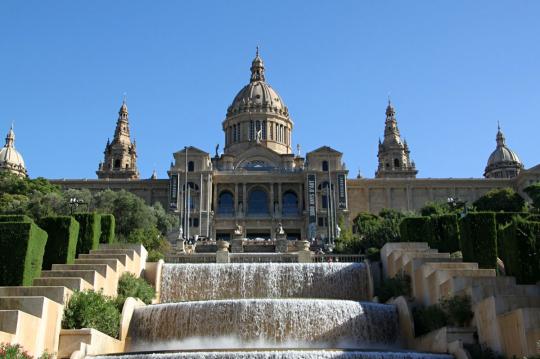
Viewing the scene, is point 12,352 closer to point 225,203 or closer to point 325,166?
point 225,203

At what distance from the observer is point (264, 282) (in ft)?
91.5

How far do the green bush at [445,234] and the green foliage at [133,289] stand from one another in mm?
12616

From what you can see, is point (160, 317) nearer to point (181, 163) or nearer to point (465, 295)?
point (465, 295)

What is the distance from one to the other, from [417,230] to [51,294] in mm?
17244

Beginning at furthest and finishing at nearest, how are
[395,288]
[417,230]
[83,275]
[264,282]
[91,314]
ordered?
[417,230] → [264,282] → [395,288] → [83,275] → [91,314]

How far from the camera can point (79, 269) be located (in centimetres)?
2422

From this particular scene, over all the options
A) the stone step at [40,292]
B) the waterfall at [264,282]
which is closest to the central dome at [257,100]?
the waterfall at [264,282]

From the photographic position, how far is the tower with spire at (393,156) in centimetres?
9125

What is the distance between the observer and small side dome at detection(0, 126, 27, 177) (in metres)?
91.3

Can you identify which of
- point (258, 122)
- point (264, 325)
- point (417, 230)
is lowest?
point (264, 325)

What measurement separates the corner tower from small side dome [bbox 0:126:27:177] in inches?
1121

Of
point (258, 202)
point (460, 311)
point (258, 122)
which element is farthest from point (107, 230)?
point (258, 122)

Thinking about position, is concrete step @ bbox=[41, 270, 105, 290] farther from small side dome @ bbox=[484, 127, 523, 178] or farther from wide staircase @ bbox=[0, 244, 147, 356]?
small side dome @ bbox=[484, 127, 523, 178]

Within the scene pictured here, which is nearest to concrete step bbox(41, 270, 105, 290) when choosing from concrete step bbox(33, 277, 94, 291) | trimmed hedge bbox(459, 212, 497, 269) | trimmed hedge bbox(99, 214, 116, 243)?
concrete step bbox(33, 277, 94, 291)
